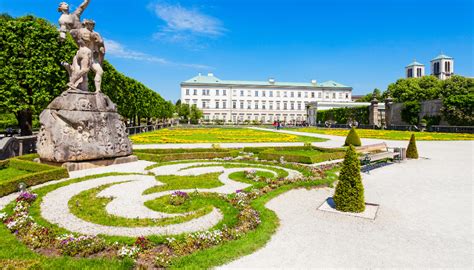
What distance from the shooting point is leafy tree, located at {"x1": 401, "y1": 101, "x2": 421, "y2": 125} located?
39.1 m

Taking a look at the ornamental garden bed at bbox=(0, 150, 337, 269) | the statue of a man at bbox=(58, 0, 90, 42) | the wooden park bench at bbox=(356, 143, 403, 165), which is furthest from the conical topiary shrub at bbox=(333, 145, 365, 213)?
the statue of a man at bbox=(58, 0, 90, 42)

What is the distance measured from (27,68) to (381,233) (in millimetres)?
19045

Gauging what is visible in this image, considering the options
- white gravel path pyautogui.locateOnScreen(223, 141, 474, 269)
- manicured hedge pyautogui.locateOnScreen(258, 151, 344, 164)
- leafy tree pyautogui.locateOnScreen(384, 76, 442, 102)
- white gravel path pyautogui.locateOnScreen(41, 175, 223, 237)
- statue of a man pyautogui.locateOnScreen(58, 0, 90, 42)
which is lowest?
white gravel path pyautogui.locateOnScreen(223, 141, 474, 269)

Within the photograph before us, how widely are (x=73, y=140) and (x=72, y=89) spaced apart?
1865 millimetres

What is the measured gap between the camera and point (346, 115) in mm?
51562

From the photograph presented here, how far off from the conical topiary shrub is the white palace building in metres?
78.5

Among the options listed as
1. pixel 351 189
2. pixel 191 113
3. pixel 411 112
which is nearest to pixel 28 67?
pixel 351 189

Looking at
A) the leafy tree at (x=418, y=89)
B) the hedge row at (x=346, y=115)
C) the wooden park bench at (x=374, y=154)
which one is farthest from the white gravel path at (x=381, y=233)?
the leafy tree at (x=418, y=89)

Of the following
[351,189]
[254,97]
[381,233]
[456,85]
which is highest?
[254,97]

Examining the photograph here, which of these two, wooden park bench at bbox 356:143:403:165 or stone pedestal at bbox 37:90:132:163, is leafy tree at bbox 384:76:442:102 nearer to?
wooden park bench at bbox 356:143:403:165

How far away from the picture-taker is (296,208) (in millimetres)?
5754

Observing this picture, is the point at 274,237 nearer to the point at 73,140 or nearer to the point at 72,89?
the point at 73,140

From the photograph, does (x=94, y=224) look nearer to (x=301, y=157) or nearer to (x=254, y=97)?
(x=301, y=157)

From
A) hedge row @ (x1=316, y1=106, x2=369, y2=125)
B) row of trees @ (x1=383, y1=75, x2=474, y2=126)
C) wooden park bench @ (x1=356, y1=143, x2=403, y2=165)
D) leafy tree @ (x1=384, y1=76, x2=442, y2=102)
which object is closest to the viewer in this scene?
wooden park bench @ (x1=356, y1=143, x2=403, y2=165)
